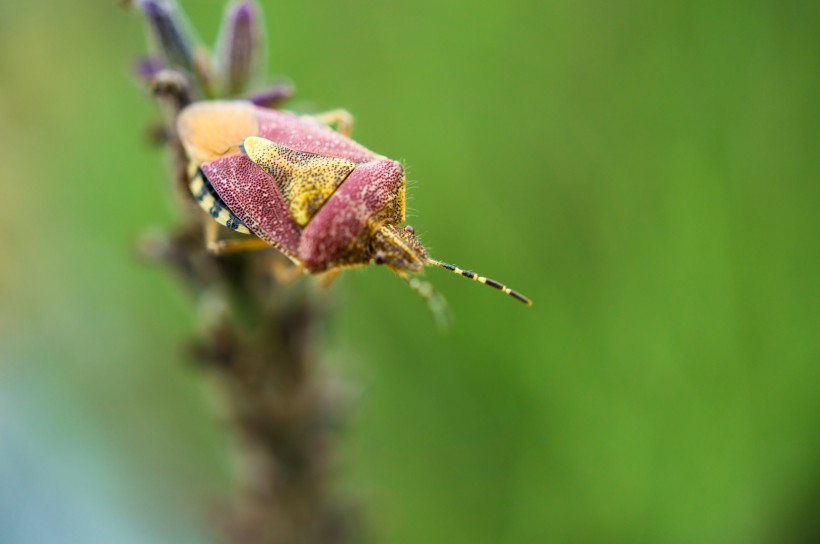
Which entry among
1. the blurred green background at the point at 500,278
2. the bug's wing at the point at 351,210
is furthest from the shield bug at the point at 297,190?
the blurred green background at the point at 500,278

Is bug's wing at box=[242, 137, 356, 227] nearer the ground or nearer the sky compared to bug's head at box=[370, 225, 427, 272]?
nearer the sky

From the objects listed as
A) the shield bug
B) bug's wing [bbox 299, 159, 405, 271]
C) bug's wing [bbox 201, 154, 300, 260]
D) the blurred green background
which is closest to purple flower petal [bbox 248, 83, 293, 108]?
the shield bug

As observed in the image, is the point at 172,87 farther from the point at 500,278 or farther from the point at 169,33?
the point at 500,278

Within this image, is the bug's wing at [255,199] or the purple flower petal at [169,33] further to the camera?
the bug's wing at [255,199]

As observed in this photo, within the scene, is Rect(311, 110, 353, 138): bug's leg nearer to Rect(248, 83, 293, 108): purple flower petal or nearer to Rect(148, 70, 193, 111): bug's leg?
Rect(248, 83, 293, 108): purple flower petal

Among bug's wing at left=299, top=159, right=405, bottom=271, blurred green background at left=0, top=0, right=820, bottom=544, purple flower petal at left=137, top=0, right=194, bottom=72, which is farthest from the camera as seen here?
blurred green background at left=0, top=0, right=820, bottom=544

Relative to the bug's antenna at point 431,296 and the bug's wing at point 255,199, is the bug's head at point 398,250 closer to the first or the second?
the bug's antenna at point 431,296

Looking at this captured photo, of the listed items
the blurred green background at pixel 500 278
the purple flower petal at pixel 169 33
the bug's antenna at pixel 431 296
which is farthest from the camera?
the blurred green background at pixel 500 278

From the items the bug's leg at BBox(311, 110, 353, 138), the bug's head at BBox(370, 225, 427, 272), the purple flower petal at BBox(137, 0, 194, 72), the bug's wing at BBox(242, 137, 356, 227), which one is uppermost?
the bug's leg at BBox(311, 110, 353, 138)
